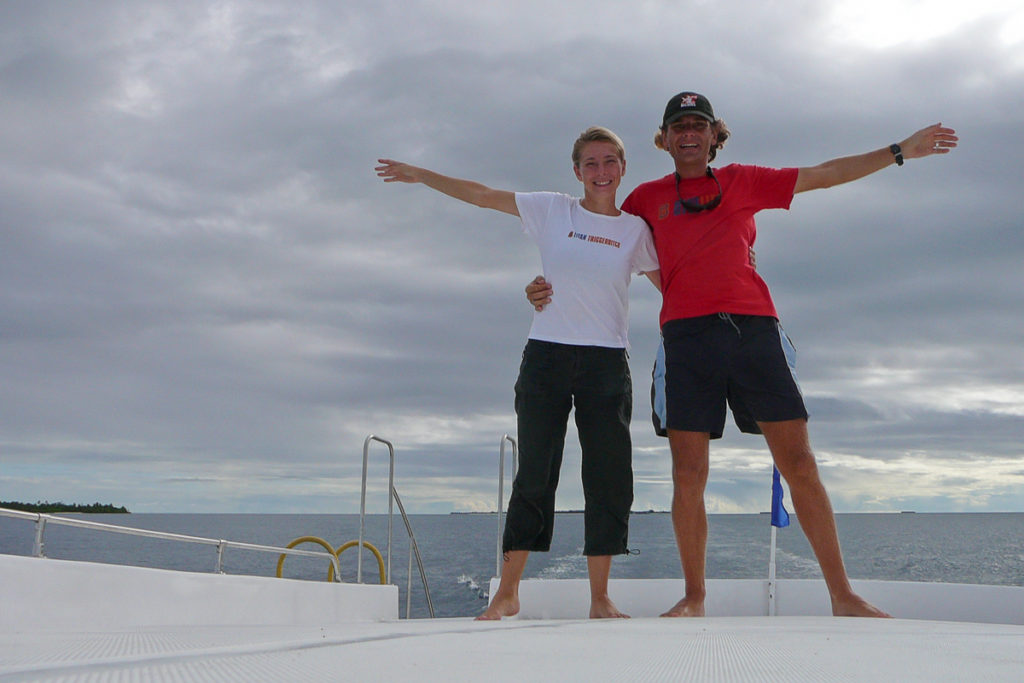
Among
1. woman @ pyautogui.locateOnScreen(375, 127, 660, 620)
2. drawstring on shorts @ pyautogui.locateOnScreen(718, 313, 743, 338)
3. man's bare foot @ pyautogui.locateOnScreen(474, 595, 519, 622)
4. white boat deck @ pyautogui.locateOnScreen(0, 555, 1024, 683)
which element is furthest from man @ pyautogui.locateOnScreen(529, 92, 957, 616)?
white boat deck @ pyautogui.locateOnScreen(0, 555, 1024, 683)

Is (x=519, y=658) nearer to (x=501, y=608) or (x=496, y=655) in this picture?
(x=496, y=655)

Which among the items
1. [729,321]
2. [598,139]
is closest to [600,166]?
[598,139]

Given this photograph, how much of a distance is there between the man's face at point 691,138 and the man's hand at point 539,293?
0.69 m

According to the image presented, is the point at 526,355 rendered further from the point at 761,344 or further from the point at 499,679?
the point at 499,679

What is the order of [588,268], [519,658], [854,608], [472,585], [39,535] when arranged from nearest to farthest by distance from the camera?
[519,658] < [39,535] < [854,608] < [588,268] < [472,585]

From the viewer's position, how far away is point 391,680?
86 cm

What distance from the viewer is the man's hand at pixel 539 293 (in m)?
3.10

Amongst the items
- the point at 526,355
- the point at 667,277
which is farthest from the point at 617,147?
the point at 526,355

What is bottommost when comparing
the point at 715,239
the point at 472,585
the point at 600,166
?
the point at 472,585

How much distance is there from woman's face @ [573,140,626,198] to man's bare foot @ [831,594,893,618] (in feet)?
5.26

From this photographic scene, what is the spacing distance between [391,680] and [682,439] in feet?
7.44

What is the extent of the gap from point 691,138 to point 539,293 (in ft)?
2.59

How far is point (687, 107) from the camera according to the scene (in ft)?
10.3

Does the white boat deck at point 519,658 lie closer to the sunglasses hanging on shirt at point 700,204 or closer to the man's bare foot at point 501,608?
the man's bare foot at point 501,608
